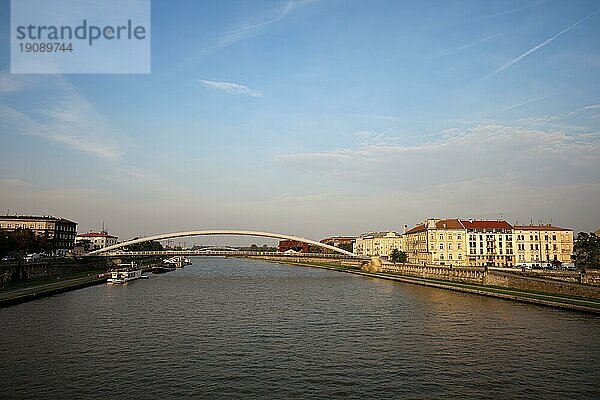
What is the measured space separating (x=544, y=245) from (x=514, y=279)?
42.4 m

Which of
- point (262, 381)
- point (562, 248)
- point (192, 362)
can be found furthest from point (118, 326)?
point (562, 248)

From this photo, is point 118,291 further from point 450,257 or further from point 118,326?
point 450,257

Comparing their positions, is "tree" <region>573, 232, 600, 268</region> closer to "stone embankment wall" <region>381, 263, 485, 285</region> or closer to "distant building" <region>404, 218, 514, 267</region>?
"stone embankment wall" <region>381, 263, 485, 285</region>

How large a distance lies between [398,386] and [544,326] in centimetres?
1315

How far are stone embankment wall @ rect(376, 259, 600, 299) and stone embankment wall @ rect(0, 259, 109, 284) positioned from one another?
42.1 m

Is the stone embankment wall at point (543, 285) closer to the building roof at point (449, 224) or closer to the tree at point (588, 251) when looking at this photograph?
the tree at point (588, 251)

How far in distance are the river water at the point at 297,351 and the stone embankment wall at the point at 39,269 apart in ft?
51.5

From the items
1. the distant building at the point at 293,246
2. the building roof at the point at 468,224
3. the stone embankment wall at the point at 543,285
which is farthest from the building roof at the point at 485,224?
the distant building at the point at 293,246

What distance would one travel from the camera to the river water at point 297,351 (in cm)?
Answer: 1562

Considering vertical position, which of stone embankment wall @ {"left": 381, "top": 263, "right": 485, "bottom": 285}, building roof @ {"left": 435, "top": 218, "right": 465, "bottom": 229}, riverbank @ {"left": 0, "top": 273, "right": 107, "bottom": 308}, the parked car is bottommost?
stone embankment wall @ {"left": 381, "top": 263, "right": 485, "bottom": 285}

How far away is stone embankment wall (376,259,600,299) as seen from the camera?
3475cm

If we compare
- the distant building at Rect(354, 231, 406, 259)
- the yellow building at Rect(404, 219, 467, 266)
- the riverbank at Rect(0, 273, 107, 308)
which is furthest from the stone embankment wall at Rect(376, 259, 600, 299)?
the distant building at Rect(354, 231, 406, 259)

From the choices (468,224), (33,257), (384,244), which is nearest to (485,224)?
(468,224)

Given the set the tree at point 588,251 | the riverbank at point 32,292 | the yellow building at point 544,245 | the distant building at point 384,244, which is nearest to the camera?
the riverbank at point 32,292
